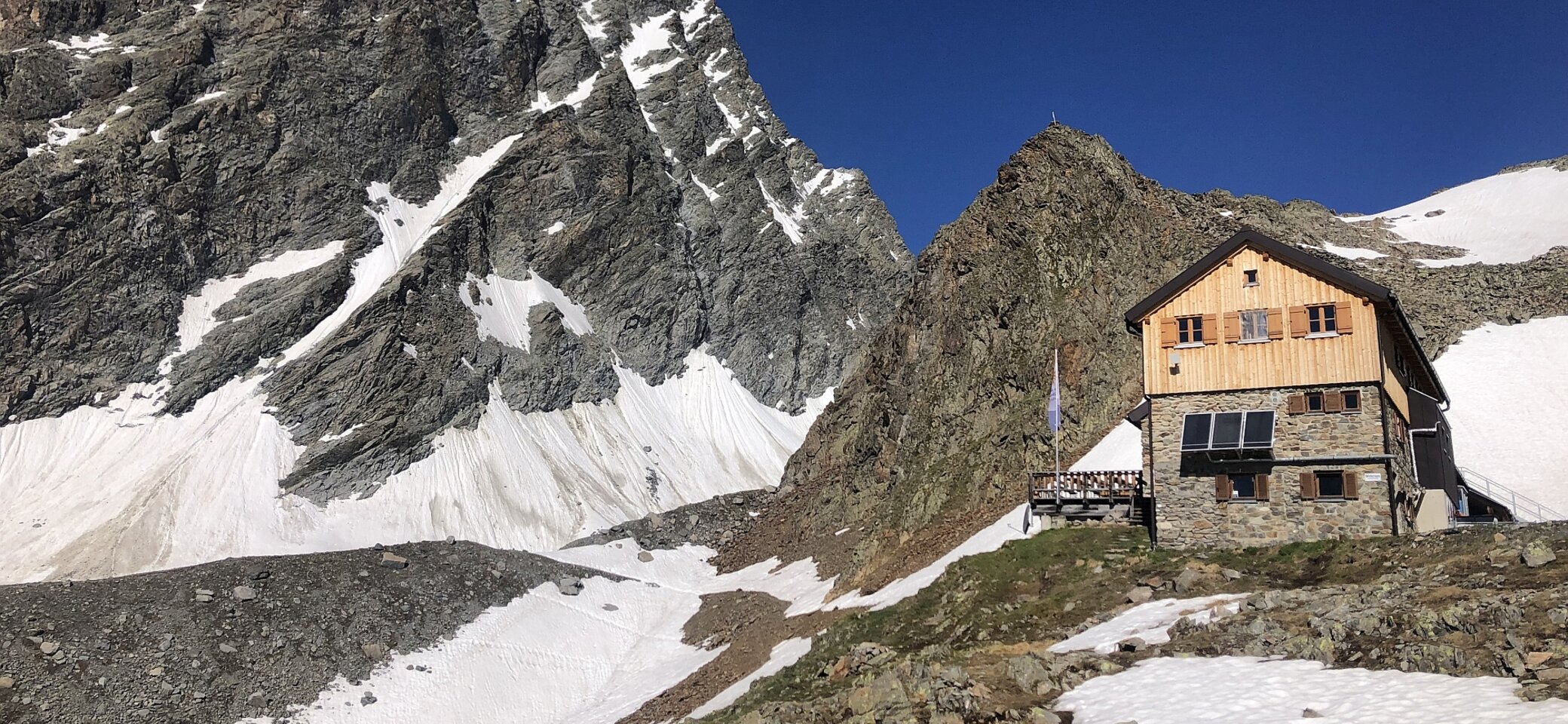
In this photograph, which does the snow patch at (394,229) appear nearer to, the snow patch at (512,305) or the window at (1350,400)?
the snow patch at (512,305)

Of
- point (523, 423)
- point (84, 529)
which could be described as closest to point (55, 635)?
point (84, 529)

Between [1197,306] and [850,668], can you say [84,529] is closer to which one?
[850,668]

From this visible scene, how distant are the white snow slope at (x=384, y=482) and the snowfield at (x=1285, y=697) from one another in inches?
4068

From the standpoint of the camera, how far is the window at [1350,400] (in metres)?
32.1

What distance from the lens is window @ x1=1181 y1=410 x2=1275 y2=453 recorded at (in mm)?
32219

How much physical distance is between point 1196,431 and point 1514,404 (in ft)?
95.2

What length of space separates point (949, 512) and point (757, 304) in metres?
133

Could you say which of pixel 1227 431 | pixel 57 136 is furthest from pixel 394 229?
pixel 1227 431

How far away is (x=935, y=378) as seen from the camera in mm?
65812

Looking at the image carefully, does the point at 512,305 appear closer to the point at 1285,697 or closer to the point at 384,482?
the point at 384,482

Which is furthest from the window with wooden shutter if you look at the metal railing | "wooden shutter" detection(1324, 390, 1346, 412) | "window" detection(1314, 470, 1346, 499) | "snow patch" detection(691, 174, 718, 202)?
"snow patch" detection(691, 174, 718, 202)

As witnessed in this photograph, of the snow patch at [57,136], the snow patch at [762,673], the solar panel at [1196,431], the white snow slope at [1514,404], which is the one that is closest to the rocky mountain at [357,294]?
the snow patch at [57,136]

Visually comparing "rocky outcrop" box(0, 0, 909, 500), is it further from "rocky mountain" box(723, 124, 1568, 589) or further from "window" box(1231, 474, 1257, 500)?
"window" box(1231, 474, 1257, 500)

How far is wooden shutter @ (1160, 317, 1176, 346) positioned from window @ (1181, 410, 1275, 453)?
270 cm
